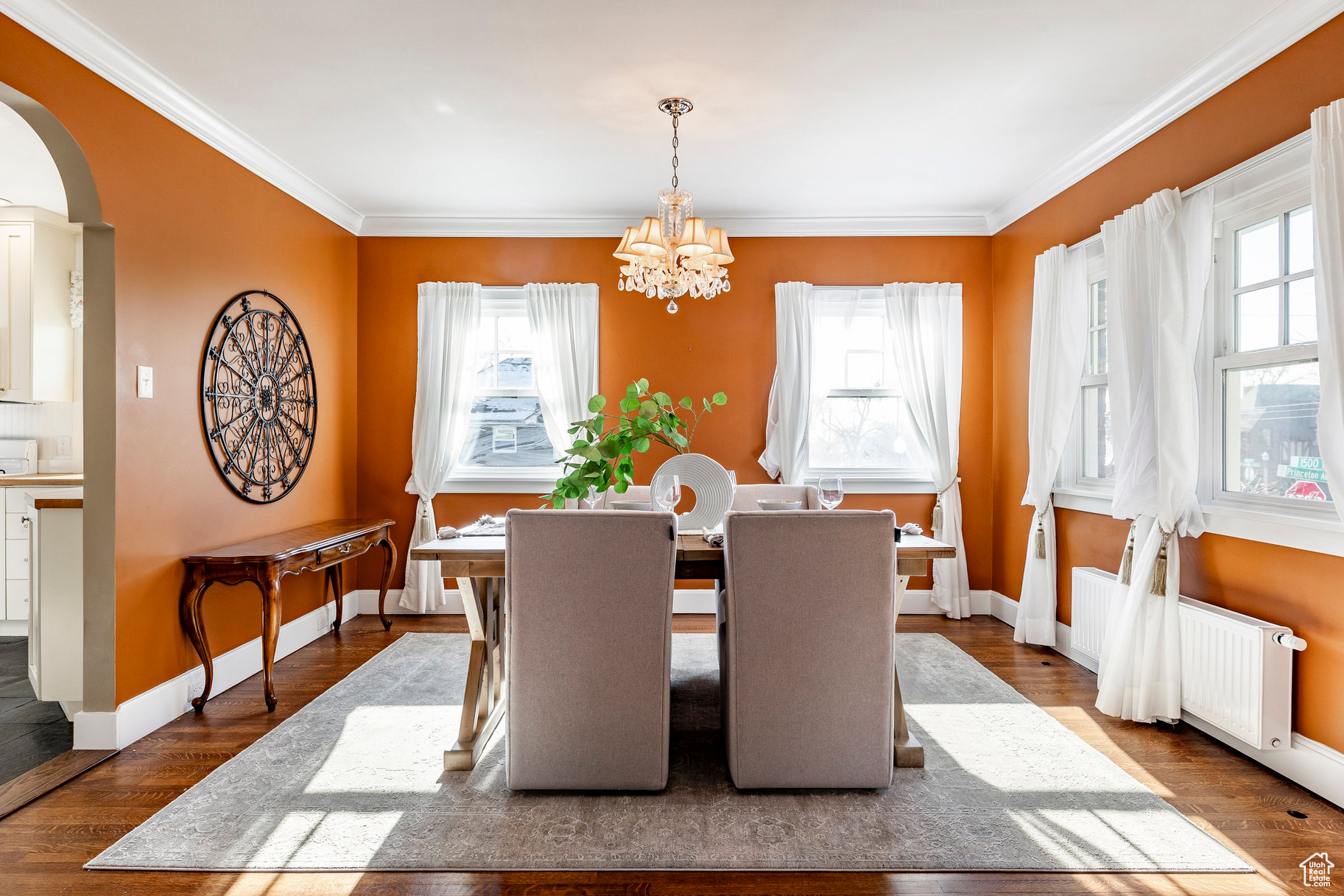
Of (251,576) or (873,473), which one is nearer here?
(251,576)

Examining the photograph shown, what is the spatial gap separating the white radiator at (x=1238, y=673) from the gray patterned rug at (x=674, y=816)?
0.47 metres

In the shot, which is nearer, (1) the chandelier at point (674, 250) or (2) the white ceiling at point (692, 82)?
(2) the white ceiling at point (692, 82)

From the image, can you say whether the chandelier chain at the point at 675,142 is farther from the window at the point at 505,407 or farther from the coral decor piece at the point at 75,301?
the coral decor piece at the point at 75,301

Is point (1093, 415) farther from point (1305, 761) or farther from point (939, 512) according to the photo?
point (1305, 761)

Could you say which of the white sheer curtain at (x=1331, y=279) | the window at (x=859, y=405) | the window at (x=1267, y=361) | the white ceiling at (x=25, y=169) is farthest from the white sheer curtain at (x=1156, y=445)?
the white ceiling at (x=25, y=169)

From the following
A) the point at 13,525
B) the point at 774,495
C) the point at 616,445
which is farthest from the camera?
the point at 13,525

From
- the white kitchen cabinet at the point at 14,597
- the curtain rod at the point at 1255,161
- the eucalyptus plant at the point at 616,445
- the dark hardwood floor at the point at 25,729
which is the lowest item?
the dark hardwood floor at the point at 25,729

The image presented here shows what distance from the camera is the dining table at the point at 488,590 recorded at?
2.28 meters

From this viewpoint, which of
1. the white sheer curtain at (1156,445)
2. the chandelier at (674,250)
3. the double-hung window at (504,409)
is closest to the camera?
the white sheer curtain at (1156,445)

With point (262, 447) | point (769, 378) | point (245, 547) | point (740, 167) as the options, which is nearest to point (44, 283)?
point (262, 447)

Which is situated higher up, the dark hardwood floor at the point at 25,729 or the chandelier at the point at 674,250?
the chandelier at the point at 674,250

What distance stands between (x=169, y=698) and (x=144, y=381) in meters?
1.31

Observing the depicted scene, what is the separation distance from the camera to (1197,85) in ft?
9.00

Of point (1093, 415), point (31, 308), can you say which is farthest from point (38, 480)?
point (1093, 415)
